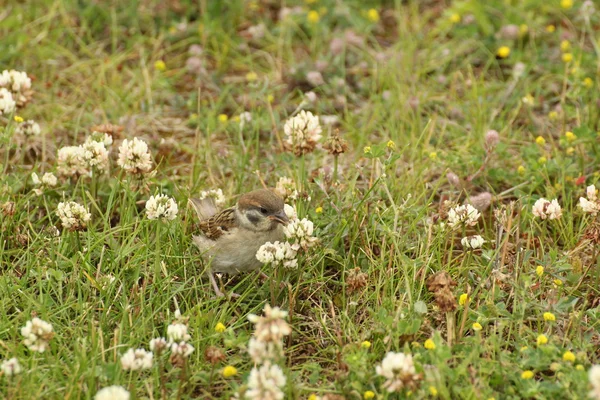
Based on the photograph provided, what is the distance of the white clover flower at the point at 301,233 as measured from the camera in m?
4.70

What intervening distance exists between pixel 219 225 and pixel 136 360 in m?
1.30

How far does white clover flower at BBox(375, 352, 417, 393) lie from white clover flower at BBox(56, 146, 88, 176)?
2.48m

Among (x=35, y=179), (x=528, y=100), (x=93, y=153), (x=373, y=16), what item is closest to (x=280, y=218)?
(x=93, y=153)

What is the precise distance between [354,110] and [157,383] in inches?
142

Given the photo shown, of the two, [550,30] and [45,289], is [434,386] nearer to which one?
[45,289]

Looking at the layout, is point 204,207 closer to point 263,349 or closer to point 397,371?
point 263,349

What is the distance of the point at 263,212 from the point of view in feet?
16.5

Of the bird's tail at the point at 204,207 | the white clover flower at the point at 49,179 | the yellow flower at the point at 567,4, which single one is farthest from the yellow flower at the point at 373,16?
the white clover flower at the point at 49,179

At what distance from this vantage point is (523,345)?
441 cm

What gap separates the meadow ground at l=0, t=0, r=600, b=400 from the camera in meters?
4.21

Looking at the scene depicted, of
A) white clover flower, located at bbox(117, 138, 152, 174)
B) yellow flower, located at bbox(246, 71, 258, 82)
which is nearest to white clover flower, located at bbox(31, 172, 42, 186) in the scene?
white clover flower, located at bbox(117, 138, 152, 174)

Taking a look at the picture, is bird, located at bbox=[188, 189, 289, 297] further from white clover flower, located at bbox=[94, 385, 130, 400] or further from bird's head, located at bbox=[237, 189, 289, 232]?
white clover flower, located at bbox=[94, 385, 130, 400]

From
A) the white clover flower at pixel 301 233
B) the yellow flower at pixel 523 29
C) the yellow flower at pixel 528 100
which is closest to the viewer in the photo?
the white clover flower at pixel 301 233

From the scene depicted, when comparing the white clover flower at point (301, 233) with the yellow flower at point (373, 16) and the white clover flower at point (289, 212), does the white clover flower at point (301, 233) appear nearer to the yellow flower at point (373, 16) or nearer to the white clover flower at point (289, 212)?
the white clover flower at point (289, 212)
